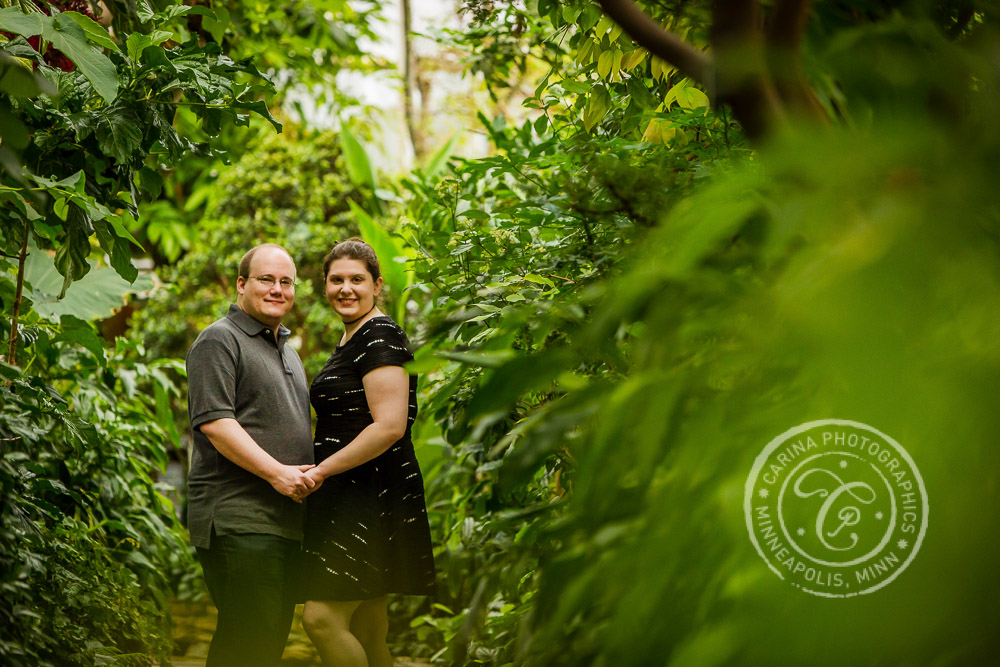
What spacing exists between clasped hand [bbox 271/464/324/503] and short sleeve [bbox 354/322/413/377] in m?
0.30

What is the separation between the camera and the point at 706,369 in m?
0.76

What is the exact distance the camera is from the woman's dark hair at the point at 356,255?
8.13 ft

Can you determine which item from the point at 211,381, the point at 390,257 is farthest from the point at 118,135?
the point at 390,257

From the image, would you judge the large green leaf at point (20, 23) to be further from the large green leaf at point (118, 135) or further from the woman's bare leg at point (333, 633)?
the woman's bare leg at point (333, 633)

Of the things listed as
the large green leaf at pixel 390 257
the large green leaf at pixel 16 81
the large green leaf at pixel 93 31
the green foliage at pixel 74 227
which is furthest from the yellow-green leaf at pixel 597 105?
the large green leaf at pixel 390 257

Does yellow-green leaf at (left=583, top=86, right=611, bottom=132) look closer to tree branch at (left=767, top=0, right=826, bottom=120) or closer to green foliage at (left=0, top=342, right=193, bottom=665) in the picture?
tree branch at (left=767, top=0, right=826, bottom=120)

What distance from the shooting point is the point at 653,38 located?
0.88 metres

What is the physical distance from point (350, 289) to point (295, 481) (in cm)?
56

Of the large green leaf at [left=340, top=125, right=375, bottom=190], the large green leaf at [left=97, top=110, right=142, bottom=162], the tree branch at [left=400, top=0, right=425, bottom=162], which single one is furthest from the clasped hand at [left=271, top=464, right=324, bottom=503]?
the tree branch at [left=400, top=0, right=425, bottom=162]

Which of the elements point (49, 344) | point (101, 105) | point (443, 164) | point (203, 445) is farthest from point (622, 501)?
point (443, 164)

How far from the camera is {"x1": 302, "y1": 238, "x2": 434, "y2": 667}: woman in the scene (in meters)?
2.24

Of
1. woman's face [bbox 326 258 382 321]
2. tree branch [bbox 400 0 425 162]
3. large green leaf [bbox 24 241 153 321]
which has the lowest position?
woman's face [bbox 326 258 382 321]

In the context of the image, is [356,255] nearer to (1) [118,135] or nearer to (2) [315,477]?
(2) [315,477]

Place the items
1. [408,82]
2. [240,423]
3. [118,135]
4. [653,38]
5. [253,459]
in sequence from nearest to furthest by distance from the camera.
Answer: [653,38], [118,135], [253,459], [240,423], [408,82]
